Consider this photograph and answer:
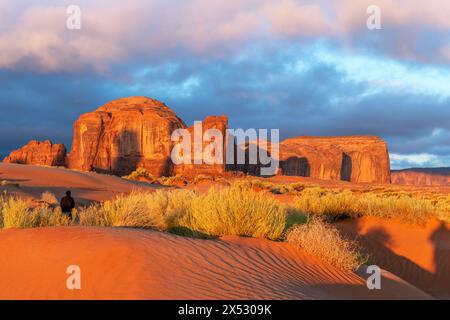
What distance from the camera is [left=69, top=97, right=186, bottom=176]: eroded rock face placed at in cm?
8956

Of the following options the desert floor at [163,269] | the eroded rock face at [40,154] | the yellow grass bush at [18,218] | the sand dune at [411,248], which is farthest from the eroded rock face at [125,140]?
the desert floor at [163,269]

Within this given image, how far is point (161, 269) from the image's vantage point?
5.62 m

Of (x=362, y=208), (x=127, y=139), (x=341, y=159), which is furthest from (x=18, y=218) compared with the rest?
(x=341, y=159)

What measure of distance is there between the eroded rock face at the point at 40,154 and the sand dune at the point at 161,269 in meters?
89.7

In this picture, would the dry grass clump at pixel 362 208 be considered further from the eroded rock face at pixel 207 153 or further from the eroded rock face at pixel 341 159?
the eroded rock face at pixel 341 159

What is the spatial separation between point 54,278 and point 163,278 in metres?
1.34

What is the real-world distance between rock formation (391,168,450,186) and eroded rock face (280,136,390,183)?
188 ft

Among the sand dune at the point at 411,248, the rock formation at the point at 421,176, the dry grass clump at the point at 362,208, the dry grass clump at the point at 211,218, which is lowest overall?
the rock formation at the point at 421,176

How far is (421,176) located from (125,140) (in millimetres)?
137116

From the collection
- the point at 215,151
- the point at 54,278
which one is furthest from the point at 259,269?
the point at 215,151

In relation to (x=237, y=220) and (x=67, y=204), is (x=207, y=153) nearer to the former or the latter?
(x=67, y=204)

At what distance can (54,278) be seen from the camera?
17.7 ft

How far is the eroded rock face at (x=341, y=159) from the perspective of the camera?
121 meters

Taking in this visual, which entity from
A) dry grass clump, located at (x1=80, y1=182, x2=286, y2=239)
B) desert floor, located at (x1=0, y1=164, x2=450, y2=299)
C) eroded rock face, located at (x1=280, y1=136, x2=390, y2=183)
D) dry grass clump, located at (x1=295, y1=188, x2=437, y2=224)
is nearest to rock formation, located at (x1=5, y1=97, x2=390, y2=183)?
eroded rock face, located at (x1=280, y1=136, x2=390, y2=183)
